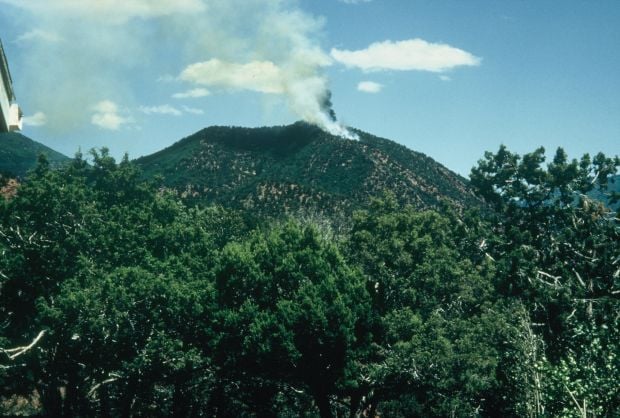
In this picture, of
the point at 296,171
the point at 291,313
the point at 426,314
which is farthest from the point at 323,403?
the point at 296,171

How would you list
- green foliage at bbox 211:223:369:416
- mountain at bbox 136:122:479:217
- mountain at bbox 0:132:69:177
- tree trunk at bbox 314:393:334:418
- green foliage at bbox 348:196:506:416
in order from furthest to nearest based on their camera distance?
mountain at bbox 0:132:69:177 < mountain at bbox 136:122:479:217 < tree trunk at bbox 314:393:334:418 < green foliage at bbox 211:223:369:416 < green foliage at bbox 348:196:506:416

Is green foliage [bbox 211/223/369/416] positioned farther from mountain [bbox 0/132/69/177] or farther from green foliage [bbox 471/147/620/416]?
mountain [bbox 0/132/69/177]

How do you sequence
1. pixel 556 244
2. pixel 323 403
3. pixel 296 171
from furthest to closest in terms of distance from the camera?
pixel 296 171 → pixel 556 244 → pixel 323 403

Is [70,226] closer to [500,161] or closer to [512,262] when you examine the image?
[512,262]

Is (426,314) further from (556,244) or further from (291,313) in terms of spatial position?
(556,244)

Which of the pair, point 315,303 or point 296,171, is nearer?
point 315,303

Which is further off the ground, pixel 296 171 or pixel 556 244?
pixel 296 171

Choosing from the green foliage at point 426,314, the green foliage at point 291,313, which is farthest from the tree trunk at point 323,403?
the green foliage at point 426,314

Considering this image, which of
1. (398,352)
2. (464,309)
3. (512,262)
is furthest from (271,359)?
(512,262)

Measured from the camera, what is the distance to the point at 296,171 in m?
145

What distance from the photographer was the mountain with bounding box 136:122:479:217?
363ft

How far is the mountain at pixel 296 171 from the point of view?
111 m

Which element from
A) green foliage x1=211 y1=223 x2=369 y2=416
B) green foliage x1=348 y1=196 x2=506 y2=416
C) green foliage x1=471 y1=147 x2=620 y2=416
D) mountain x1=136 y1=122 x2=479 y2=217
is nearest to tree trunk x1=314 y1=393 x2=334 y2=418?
green foliage x1=211 y1=223 x2=369 y2=416

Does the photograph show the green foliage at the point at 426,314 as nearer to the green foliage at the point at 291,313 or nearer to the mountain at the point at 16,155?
the green foliage at the point at 291,313
